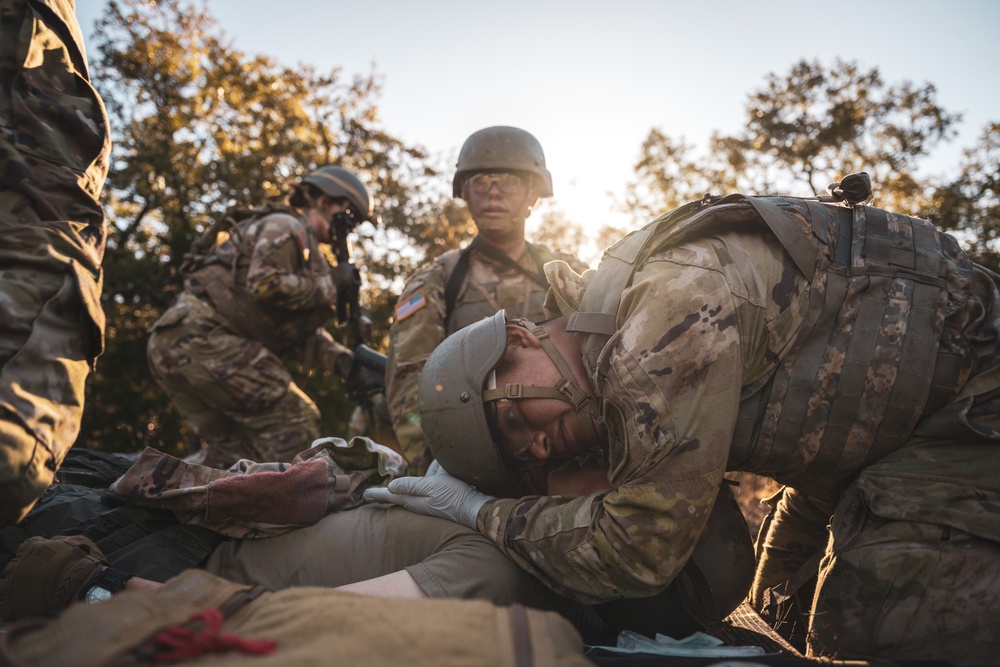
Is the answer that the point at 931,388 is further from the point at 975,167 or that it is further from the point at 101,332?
the point at 975,167

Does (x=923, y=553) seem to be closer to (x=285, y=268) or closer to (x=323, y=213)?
(x=285, y=268)

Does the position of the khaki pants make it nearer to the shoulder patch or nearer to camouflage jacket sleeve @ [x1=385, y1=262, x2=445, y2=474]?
camouflage jacket sleeve @ [x1=385, y1=262, x2=445, y2=474]

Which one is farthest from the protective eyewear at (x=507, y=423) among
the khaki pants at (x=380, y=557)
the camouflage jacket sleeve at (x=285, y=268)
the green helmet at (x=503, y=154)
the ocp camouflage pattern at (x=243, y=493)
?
the camouflage jacket sleeve at (x=285, y=268)

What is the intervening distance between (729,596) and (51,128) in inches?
92.0

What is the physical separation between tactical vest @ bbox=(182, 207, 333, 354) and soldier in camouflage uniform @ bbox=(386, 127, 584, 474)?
1.55 meters

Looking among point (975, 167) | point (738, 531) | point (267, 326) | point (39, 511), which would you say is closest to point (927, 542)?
point (738, 531)

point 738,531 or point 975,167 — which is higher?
point 975,167

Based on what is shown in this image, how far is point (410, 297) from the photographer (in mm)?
4305

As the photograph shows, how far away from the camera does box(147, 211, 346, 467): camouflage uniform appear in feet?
16.7

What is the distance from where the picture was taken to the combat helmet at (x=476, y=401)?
2.21m

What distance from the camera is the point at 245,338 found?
531cm

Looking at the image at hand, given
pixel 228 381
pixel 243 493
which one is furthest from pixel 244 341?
pixel 243 493

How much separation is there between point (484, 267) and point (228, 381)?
6.88 ft

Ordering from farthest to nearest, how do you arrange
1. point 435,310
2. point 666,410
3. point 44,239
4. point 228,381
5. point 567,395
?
point 228,381, point 435,310, point 567,395, point 666,410, point 44,239
